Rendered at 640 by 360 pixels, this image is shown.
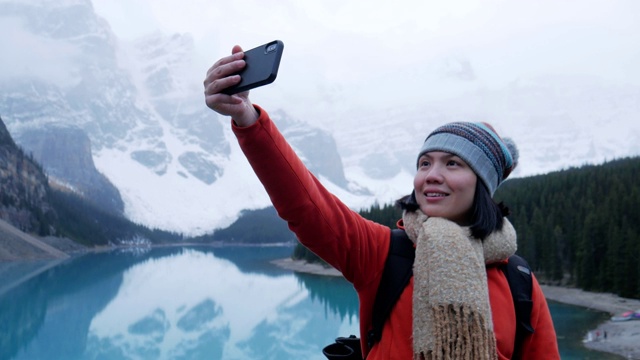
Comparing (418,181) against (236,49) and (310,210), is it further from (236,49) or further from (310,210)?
(236,49)

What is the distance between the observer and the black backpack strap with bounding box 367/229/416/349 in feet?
5.40

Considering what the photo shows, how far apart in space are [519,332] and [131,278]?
48.6 metres

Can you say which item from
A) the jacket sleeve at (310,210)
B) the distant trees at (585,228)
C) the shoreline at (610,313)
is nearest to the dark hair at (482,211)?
the jacket sleeve at (310,210)

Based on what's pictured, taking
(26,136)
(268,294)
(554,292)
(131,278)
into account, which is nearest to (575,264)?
(554,292)

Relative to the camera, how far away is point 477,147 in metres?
1.84

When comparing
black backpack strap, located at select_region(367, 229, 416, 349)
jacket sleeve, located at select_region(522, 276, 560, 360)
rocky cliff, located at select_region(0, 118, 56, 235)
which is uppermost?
rocky cliff, located at select_region(0, 118, 56, 235)

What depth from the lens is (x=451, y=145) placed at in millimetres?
1822

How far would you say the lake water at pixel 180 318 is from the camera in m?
22.5

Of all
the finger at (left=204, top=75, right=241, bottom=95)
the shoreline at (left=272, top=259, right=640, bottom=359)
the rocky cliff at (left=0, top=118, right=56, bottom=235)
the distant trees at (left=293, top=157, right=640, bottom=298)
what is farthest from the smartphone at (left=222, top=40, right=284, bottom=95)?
the rocky cliff at (left=0, top=118, right=56, bottom=235)

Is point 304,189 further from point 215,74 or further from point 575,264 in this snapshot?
point 575,264

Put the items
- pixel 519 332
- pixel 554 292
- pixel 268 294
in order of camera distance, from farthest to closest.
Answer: pixel 268 294 < pixel 554 292 < pixel 519 332

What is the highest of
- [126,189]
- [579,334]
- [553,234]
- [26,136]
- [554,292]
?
[26,136]

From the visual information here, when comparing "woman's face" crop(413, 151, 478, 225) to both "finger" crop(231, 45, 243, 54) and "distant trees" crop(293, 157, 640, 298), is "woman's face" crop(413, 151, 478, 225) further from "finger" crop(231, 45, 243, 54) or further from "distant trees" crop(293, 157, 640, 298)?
"distant trees" crop(293, 157, 640, 298)

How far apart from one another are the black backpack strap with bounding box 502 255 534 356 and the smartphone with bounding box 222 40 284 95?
97 cm
